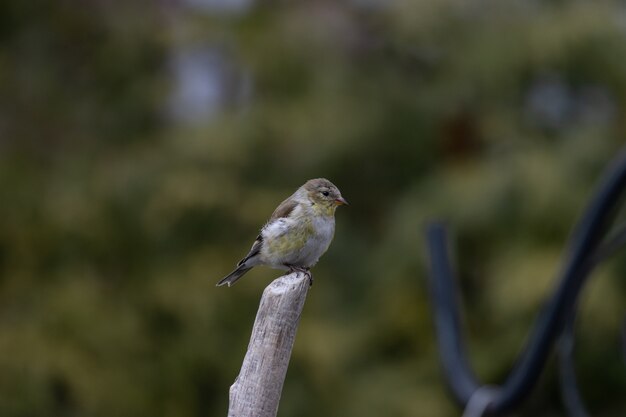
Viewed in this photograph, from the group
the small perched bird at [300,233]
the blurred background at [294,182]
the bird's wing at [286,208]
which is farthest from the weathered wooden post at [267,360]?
the blurred background at [294,182]

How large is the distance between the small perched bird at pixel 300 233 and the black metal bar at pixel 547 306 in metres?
0.34

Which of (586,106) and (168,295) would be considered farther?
(586,106)

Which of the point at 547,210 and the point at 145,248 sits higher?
the point at 145,248

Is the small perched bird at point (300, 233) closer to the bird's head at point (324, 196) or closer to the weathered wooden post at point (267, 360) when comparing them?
the bird's head at point (324, 196)

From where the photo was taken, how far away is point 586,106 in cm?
618

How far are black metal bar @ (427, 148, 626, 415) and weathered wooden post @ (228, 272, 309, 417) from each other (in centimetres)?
126

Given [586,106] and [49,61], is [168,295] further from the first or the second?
[586,106]

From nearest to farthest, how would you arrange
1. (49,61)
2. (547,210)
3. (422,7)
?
(547,210)
(422,7)
(49,61)

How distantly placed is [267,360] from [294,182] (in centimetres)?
465

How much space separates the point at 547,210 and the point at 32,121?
314cm

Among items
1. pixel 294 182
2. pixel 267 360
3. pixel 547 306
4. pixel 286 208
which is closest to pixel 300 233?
pixel 286 208

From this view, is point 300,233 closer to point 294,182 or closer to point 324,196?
point 324,196

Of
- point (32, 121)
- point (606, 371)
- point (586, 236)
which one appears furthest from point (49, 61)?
point (586, 236)

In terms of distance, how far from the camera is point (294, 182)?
6.11 m
